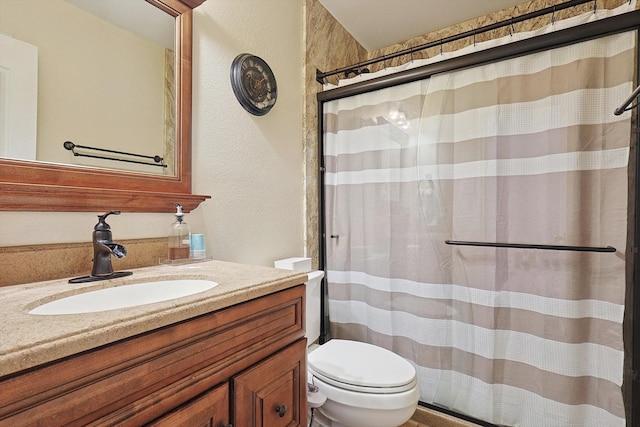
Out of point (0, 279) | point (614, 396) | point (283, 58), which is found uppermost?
point (283, 58)

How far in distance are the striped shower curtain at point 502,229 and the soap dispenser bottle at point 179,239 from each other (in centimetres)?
107

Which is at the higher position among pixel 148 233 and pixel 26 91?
pixel 26 91

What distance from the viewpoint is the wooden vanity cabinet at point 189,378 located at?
1.49 ft

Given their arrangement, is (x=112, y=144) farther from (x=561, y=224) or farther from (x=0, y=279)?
(x=561, y=224)

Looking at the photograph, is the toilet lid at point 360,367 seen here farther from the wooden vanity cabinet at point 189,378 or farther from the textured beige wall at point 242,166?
the textured beige wall at point 242,166

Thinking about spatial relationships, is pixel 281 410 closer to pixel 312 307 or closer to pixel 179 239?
pixel 179 239

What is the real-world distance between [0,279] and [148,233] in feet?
1.32

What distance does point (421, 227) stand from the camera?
1.72 m

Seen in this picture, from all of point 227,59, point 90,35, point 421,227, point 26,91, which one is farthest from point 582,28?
point 26,91

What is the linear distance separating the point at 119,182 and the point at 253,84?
32.1 inches

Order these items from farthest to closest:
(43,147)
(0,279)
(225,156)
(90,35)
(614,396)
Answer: (225,156) < (614,396) < (90,35) < (43,147) < (0,279)

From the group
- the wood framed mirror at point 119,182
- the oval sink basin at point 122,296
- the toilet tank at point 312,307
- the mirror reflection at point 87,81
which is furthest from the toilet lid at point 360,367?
the mirror reflection at point 87,81

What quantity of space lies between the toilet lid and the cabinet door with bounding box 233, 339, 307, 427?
341mm

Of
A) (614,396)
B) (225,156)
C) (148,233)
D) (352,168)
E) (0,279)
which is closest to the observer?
(0,279)
